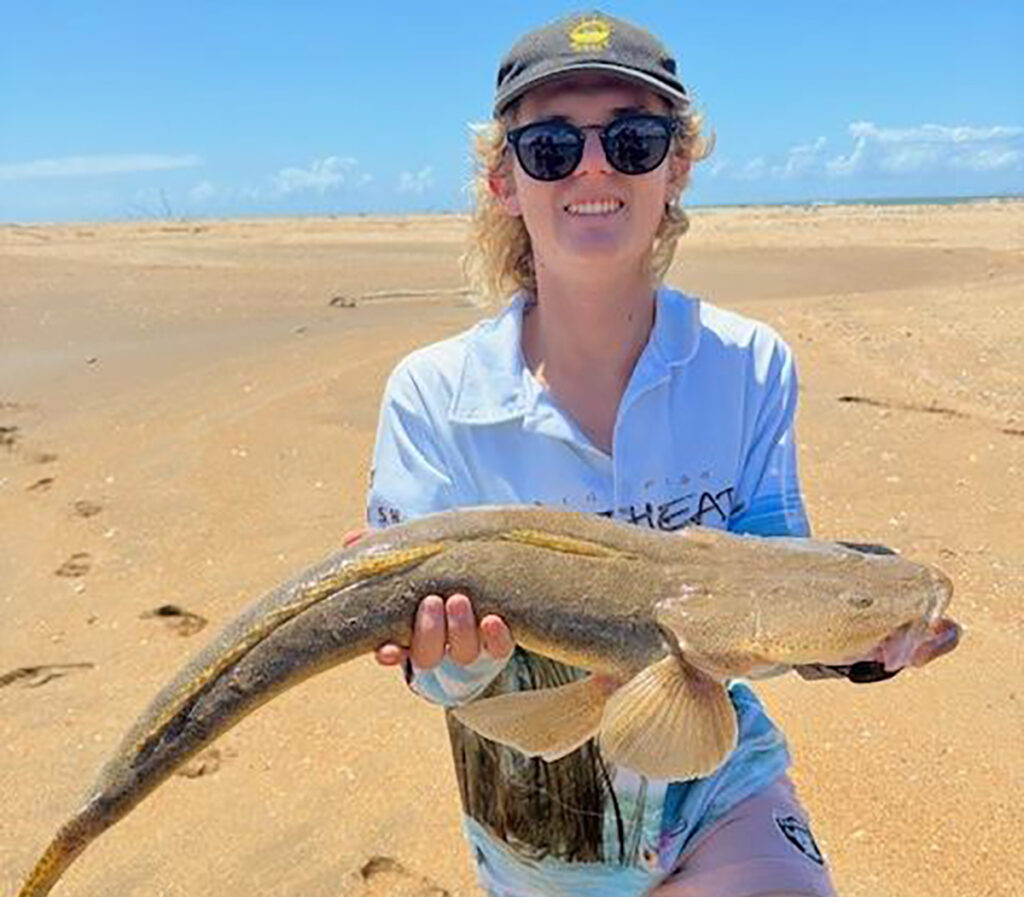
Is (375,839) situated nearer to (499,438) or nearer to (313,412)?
(499,438)

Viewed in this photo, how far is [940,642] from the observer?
8.45 ft

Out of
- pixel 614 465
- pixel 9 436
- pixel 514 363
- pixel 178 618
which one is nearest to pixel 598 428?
pixel 614 465

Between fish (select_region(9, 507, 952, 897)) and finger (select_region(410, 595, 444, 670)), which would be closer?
fish (select_region(9, 507, 952, 897))

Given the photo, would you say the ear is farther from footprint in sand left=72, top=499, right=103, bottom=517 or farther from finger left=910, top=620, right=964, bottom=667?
footprint in sand left=72, top=499, right=103, bottom=517

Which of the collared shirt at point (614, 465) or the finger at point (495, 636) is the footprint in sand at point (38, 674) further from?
the finger at point (495, 636)

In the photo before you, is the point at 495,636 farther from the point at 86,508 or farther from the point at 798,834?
the point at 86,508

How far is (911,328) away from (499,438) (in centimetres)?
1118

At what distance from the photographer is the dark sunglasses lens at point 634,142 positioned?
3.11 metres

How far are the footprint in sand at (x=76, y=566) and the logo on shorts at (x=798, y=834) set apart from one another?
5.01 m

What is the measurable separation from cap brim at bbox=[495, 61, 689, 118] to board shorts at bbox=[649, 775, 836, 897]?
1.84 metres

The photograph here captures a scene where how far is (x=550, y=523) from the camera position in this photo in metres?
2.82

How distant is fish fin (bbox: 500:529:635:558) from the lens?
278cm

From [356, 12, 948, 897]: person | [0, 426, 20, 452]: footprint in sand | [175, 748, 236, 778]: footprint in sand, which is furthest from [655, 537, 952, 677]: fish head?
[0, 426, 20, 452]: footprint in sand

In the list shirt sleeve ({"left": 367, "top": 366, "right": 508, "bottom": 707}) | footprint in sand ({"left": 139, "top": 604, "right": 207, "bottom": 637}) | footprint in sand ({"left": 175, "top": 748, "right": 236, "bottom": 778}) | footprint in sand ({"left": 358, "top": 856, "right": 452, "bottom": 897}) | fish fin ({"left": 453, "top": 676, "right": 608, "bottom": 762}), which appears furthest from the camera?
footprint in sand ({"left": 139, "top": 604, "right": 207, "bottom": 637})
